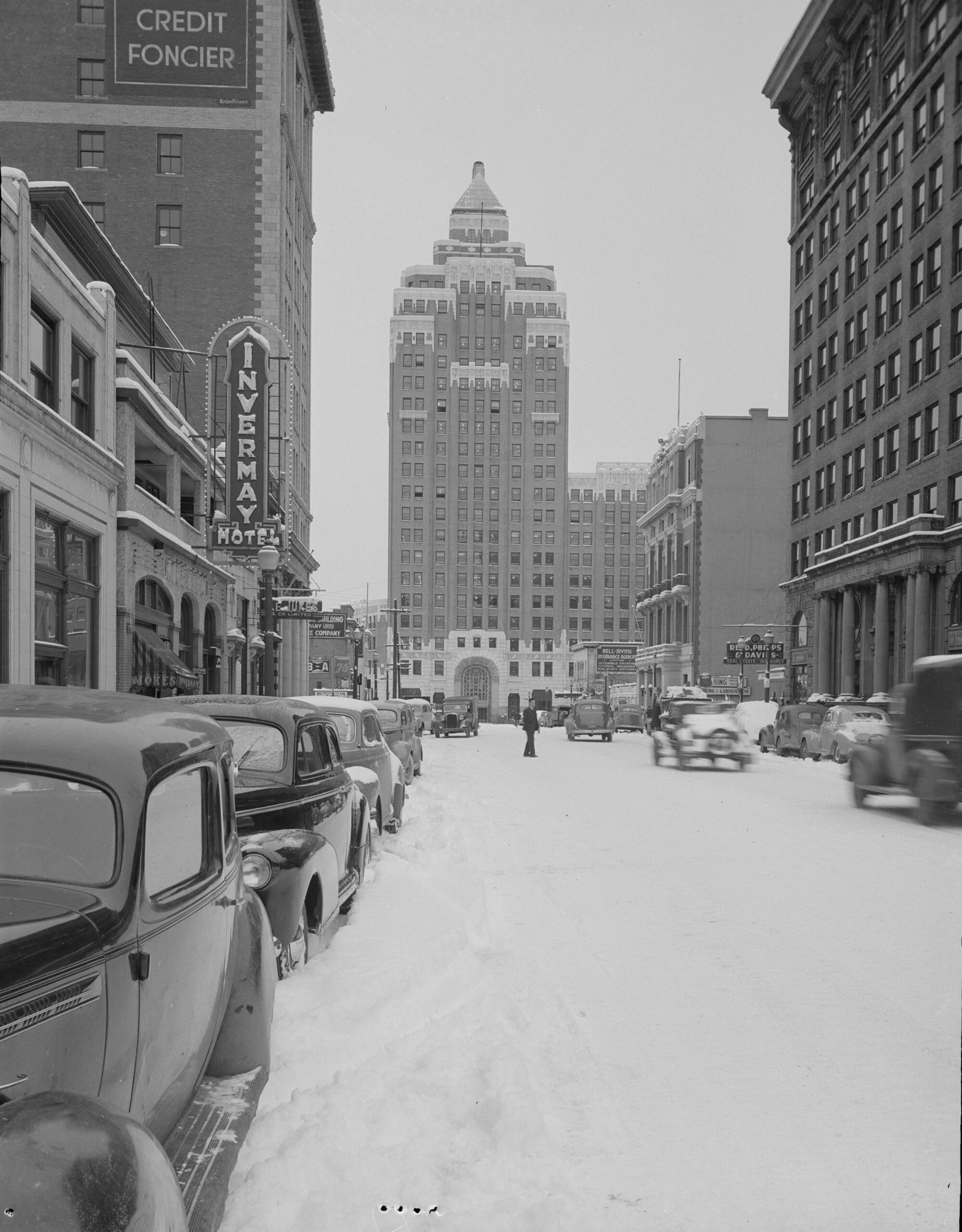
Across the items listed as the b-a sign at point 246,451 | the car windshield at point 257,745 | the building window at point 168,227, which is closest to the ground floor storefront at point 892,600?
the car windshield at point 257,745

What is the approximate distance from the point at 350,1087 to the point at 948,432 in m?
3.44

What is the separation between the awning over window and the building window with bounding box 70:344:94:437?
191 inches

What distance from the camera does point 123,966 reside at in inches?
115

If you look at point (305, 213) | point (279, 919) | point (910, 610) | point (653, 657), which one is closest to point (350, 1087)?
point (279, 919)

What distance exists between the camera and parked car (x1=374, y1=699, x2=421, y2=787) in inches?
695

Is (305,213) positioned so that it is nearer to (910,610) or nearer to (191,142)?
(191,142)

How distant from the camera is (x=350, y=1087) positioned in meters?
4.27

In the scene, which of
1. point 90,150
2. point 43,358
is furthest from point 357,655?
point 43,358

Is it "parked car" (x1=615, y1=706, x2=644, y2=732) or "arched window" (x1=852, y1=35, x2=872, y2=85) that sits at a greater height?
"arched window" (x1=852, y1=35, x2=872, y2=85)

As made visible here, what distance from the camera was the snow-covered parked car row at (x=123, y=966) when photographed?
211 cm

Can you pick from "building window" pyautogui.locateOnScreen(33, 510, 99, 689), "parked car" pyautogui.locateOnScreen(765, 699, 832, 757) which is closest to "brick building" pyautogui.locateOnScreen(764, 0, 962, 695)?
"building window" pyautogui.locateOnScreen(33, 510, 99, 689)

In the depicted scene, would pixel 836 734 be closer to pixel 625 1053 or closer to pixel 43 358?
pixel 43 358

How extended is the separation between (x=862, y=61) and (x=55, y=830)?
330cm

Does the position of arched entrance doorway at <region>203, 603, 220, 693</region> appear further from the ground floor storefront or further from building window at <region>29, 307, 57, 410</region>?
the ground floor storefront
